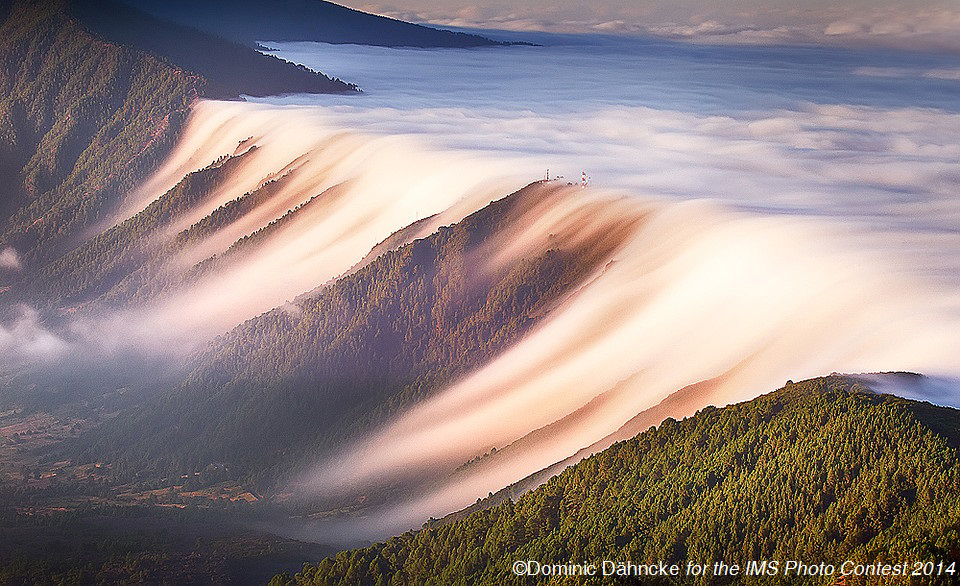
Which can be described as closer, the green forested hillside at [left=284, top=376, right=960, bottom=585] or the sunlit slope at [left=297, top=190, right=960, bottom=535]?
the green forested hillside at [left=284, top=376, right=960, bottom=585]

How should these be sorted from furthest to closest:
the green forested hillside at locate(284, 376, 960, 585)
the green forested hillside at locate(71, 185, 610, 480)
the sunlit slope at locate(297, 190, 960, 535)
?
→ the green forested hillside at locate(71, 185, 610, 480) → the sunlit slope at locate(297, 190, 960, 535) → the green forested hillside at locate(284, 376, 960, 585)

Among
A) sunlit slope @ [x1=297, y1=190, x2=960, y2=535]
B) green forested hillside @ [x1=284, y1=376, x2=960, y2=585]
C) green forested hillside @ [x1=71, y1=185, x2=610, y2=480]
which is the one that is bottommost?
green forested hillside @ [x1=284, y1=376, x2=960, y2=585]

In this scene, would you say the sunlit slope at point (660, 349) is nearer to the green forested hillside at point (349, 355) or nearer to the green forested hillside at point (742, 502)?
the green forested hillside at point (349, 355)

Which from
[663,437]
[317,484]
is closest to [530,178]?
[317,484]

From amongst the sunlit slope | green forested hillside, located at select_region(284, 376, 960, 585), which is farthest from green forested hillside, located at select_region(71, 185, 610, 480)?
green forested hillside, located at select_region(284, 376, 960, 585)

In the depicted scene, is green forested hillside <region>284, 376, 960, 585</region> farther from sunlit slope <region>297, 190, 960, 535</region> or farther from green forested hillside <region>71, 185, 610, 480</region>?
green forested hillside <region>71, 185, 610, 480</region>

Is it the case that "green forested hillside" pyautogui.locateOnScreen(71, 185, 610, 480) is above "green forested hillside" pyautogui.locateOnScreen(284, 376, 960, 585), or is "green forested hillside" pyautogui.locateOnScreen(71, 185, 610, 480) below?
above
